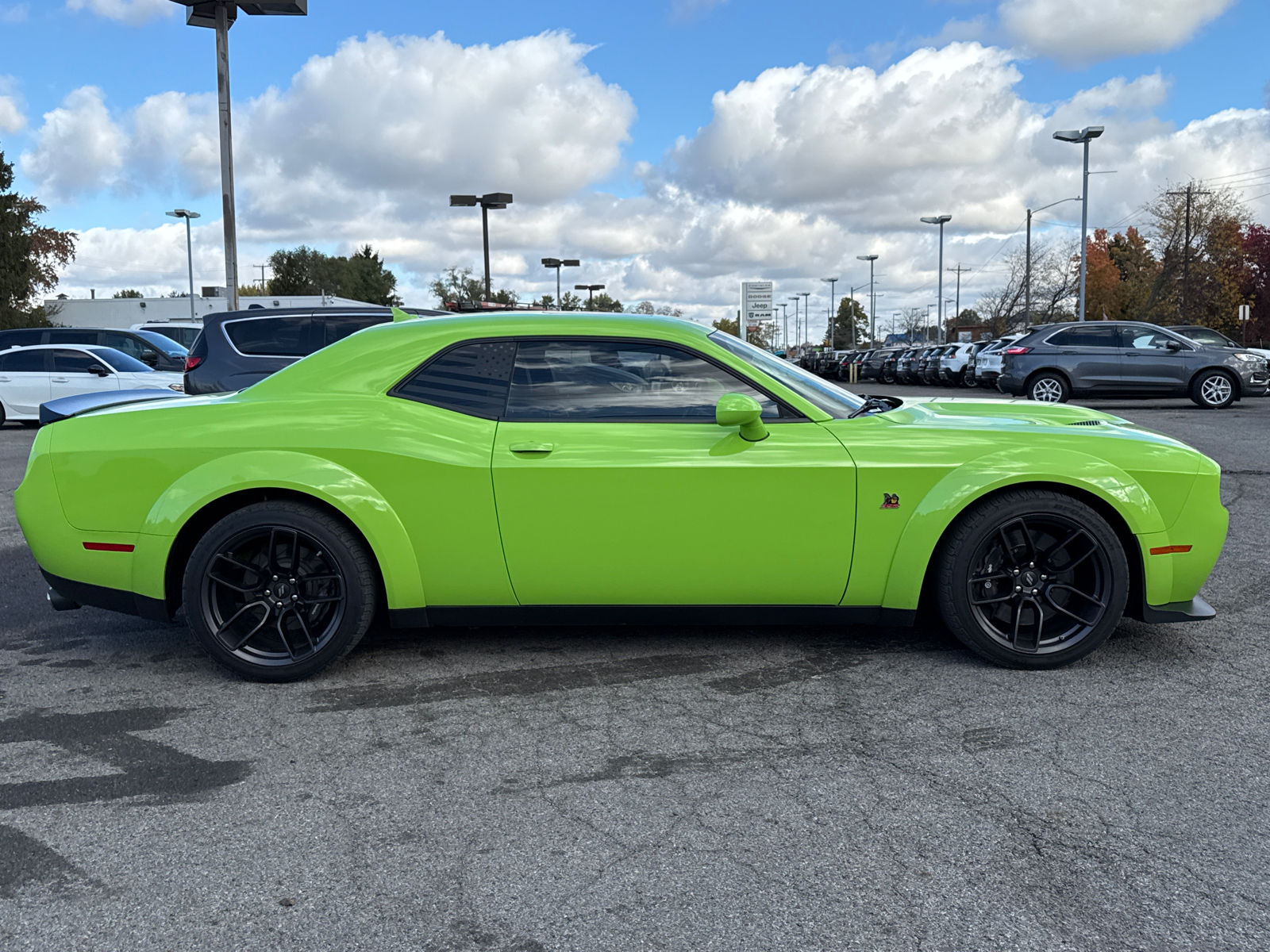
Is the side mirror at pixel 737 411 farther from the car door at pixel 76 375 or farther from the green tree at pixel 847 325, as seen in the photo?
the green tree at pixel 847 325

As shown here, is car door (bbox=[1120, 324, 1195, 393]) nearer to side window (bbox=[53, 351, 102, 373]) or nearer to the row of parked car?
the row of parked car

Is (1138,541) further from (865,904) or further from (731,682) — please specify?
(865,904)

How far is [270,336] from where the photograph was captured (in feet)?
36.4

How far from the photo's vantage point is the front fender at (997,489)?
3.94 metres

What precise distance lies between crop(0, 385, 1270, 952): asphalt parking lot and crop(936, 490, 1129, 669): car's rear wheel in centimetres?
15

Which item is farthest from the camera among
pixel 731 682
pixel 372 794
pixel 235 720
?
pixel 731 682

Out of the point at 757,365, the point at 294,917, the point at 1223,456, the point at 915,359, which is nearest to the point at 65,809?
the point at 294,917

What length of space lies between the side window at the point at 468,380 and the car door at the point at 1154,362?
57.1 ft

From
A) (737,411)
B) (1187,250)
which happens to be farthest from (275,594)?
(1187,250)

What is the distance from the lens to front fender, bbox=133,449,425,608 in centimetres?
394

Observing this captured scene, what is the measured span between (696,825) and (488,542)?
5.06 ft

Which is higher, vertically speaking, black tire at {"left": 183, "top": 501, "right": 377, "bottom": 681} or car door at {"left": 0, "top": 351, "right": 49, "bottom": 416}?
car door at {"left": 0, "top": 351, "right": 49, "bottom": 416}

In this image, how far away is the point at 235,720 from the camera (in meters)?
3.65

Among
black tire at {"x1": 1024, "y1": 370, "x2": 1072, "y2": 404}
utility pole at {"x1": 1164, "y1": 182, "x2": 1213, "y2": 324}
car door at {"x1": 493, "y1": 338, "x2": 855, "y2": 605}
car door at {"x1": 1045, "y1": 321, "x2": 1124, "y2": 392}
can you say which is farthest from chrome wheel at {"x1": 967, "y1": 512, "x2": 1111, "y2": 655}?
utility pole at {"x1": 1164, "y1": 182, "x2": 1213, "y2": 324}
